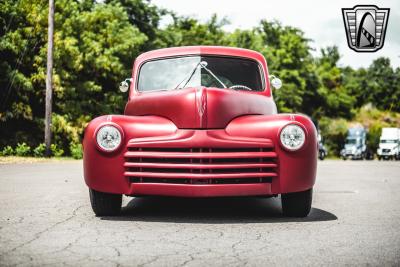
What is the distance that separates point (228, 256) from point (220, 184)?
4.33ft

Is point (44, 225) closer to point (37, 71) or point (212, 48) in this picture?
point (212, 48)

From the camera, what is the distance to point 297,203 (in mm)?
5652

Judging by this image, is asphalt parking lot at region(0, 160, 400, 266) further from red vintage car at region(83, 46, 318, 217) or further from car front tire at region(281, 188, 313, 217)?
red vintage car at region(83, 46, 318, 217)

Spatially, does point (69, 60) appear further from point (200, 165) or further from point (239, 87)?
point (200, 165)

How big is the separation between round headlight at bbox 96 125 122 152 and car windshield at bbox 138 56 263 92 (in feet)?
4.52

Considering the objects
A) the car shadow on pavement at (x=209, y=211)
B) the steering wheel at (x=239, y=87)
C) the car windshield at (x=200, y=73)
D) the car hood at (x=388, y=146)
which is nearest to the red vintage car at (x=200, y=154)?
the car shadow on pavement at (x=209, y=211)

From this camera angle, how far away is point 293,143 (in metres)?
5.33

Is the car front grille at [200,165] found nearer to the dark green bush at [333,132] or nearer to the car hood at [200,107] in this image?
the car hood at [200,107]

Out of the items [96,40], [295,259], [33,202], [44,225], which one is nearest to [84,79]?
[96,40]

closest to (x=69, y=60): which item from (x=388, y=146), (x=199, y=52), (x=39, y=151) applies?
(x=39, y=151)

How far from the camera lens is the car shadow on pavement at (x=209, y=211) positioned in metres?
5.60

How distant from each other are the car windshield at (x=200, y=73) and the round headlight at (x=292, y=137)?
144 cm

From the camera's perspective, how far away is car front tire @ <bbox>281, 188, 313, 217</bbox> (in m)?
5.62

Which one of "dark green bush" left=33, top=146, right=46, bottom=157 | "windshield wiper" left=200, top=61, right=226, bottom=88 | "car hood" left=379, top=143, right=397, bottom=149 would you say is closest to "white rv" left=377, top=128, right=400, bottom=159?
"car hood" left=379, top=143, right=397, bottom=149
